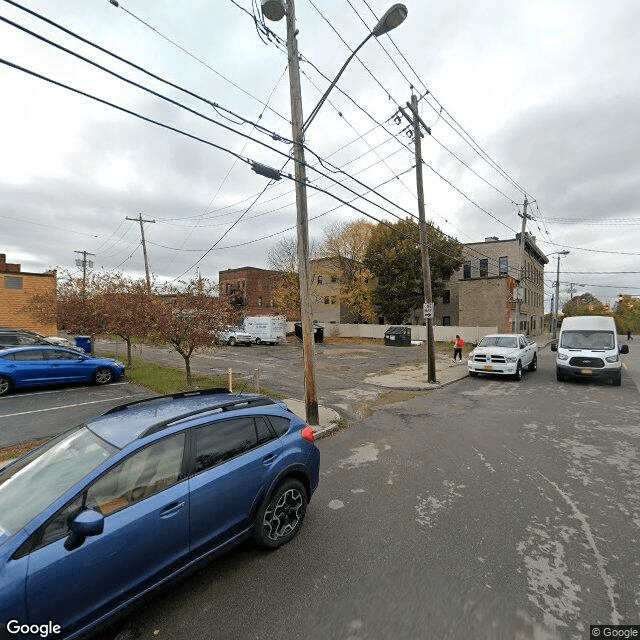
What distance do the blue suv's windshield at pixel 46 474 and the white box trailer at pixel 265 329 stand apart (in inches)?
1105

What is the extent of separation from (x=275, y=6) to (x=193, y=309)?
7520 millimetres

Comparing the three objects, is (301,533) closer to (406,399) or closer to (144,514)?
(144,514)

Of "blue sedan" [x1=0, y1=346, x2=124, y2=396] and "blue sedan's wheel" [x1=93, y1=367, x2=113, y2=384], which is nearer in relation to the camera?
Result: "blue sedan" [x1=0, y1=346, x2=124, y2=396]

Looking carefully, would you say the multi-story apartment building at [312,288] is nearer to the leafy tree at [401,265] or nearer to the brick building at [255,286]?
the brick building at [255,286]

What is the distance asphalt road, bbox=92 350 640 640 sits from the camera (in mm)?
2781

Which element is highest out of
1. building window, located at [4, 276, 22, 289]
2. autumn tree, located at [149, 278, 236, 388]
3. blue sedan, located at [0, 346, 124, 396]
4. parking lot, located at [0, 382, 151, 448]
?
building window, located at [4, 276, 22, 289]

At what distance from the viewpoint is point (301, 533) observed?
395cm

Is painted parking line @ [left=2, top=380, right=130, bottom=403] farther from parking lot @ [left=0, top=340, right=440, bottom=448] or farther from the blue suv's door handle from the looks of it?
the blue suv's door handle

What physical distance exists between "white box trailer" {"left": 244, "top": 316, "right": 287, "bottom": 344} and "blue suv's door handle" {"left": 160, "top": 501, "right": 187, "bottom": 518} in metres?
28.5

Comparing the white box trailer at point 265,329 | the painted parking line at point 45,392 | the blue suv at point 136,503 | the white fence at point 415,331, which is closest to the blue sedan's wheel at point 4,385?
the painted parking line at point 45,392

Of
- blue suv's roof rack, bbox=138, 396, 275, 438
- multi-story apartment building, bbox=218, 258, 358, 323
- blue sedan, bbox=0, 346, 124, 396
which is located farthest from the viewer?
multi-story apartment building, bbox=218, 258, 358, 323

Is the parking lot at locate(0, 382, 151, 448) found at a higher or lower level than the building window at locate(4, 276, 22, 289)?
lower

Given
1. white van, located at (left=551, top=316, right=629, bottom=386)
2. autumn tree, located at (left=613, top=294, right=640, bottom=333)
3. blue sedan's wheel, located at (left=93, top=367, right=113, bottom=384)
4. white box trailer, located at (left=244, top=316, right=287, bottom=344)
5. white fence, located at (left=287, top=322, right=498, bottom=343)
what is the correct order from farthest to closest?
autumn tree, located at (left=613, top=294, right=640, bottom=333) → white fence, located at (left=287, top=322, right=498, bottom=343) → white box trailer, located at (left=244, top=316, right=287, bottom=344) → white van, located at (left=551, top=316, right=629, bottom=386) → blue sedan's wheel, located at (left=93, top=367, right=113, bottom=384)

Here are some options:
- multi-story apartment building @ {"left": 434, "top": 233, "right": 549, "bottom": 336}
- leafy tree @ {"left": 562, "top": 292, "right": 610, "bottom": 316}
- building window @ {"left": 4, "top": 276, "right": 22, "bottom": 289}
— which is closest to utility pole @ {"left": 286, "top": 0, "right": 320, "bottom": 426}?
building window @ {"left": 4, "top": 276, "right": 22, "bottom": 289}
